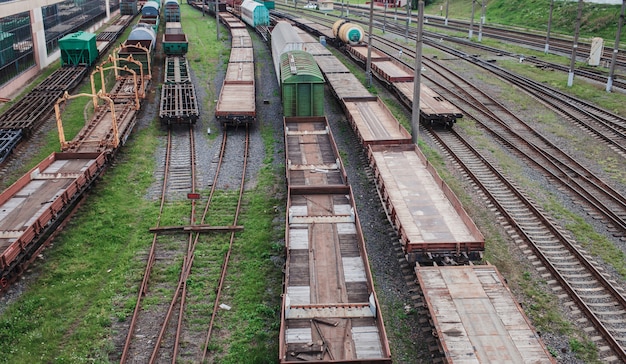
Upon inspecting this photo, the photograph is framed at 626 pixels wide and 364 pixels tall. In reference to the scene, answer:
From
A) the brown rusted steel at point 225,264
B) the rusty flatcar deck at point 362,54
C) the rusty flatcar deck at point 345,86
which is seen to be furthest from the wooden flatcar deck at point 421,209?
the rusty flatcar deck at point 362,54

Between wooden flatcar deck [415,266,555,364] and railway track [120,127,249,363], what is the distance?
5801 millimetres

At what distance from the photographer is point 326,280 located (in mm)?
14719

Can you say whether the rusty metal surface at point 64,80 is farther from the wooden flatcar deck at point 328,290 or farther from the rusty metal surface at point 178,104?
the wooden flatcar deck at point 328,290

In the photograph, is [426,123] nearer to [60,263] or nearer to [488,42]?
[60,263]

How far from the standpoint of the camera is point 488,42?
60.4 meters

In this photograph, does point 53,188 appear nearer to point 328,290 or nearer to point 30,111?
point 328,290

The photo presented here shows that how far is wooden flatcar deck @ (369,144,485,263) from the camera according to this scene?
1552 centimetres

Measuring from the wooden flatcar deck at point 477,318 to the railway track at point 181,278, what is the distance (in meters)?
5.80

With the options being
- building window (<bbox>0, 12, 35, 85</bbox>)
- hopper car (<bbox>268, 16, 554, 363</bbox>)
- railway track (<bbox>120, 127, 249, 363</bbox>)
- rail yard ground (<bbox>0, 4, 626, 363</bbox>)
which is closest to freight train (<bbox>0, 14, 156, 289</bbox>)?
rail yard ground (<bbox>0, 4, 626, 363</bbox>)

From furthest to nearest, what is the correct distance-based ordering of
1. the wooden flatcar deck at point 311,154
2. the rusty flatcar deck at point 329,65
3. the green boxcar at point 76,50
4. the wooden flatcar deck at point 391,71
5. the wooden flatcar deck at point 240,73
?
the green boxcar at point 76,50, the rusty flatcar deck at point 329,65, the wooden flatcar deck at point 391,71, the wooden flatcar deck at point 240,73, the wooden flatcar deck at point 311,154

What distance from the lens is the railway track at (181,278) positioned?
13664 millimetres

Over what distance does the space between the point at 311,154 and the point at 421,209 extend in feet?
24.3

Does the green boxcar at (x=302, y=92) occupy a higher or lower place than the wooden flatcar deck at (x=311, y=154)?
higher

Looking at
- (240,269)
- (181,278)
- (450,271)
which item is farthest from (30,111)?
(450,271)
